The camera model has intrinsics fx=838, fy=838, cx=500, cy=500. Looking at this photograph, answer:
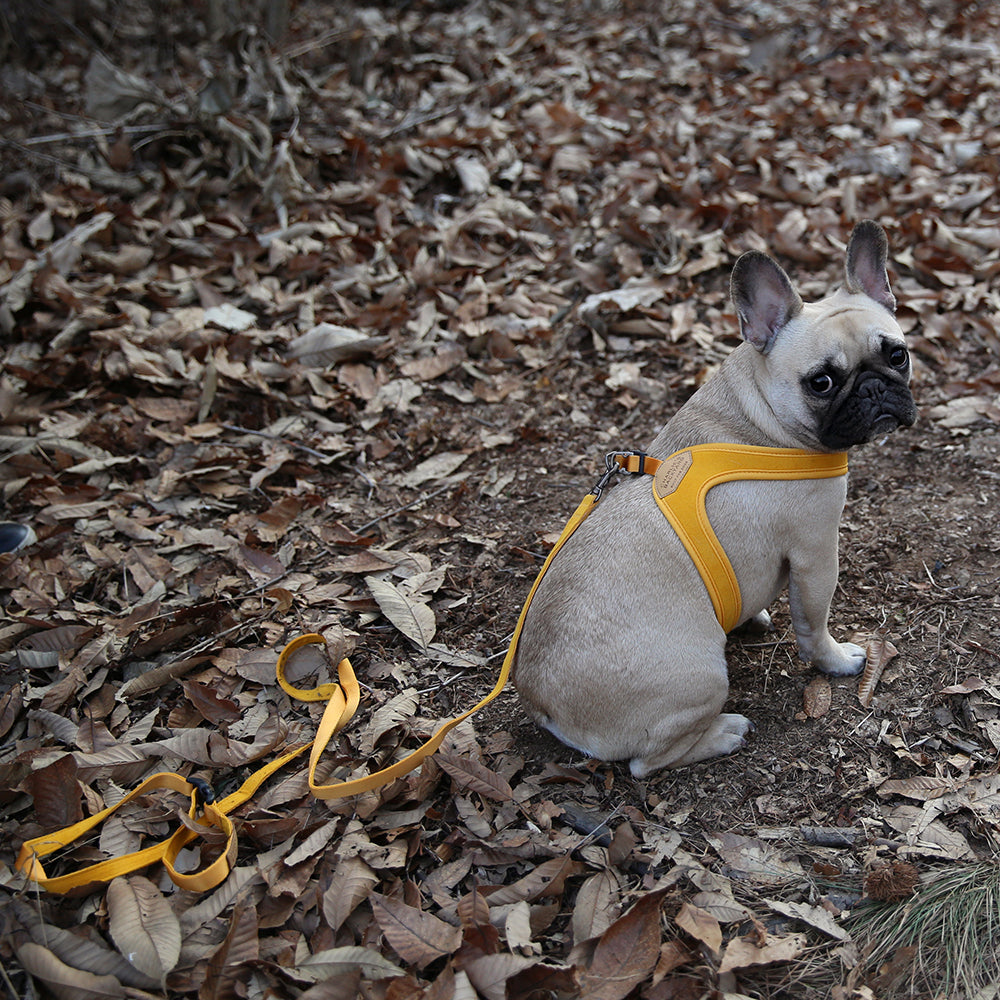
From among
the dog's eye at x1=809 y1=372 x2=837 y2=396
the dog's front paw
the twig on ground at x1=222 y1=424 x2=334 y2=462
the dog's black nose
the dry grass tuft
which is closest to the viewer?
the dry grass tuft

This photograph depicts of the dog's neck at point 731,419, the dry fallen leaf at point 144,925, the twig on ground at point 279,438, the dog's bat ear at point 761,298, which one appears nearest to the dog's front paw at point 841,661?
A: the dog's neck at point 731,419

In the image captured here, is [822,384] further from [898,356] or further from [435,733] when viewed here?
[435,733]

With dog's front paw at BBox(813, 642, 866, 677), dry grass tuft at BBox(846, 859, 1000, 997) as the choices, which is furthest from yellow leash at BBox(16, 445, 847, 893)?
dry grass tuft at BBox(846, 859, 1000, 997)

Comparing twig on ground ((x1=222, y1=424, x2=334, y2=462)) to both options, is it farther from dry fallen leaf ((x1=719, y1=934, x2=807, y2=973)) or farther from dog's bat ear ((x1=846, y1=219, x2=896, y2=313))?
dry fallen leaf ((x1=719, y1=934, x2=807, y2=973))

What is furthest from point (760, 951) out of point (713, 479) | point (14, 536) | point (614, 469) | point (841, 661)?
point (14, 536)

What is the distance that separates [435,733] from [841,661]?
69.6 inches

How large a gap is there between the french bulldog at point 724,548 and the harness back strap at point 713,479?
0.04m

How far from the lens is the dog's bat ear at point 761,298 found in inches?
129

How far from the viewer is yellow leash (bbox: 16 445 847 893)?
9.84 ft

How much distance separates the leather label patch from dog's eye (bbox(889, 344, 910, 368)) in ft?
2.84

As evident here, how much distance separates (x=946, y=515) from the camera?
431 centimetres

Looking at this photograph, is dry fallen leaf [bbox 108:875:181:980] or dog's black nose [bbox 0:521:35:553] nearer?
dry fallen leaf [bbox 108:875:181:980]

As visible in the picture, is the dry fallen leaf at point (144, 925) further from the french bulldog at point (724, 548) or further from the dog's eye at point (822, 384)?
the dog's eye at point (822, 384)

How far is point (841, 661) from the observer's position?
3615 mm
